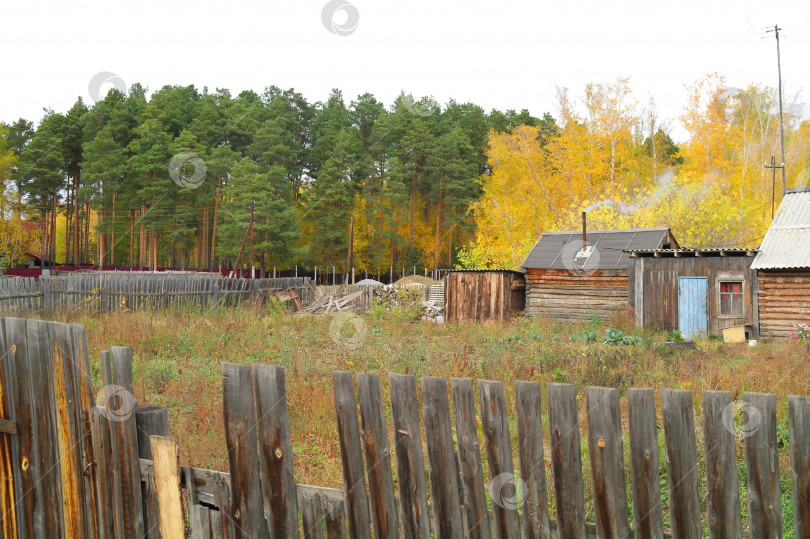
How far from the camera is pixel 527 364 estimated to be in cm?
1002

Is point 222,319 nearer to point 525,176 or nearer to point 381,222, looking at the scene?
point 525,176

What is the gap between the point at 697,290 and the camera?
17.9m

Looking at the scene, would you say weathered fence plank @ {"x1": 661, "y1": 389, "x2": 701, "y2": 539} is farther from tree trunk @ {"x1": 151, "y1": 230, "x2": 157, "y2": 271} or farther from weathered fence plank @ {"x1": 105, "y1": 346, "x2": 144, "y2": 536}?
tree trunk @ {"x1": 151, "y1": 230, "x2": 157, "y2": 271}

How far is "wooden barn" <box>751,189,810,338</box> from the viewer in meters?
16.6

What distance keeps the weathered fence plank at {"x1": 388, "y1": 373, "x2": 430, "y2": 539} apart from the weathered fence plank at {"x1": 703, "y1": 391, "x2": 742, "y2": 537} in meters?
1.03

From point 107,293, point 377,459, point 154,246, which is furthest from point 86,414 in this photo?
point 154,246

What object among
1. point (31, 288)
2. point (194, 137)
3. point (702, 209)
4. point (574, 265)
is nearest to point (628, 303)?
point (574, 265)

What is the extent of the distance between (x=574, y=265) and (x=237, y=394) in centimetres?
1999

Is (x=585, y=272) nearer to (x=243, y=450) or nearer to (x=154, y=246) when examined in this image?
(x=243, y=450)

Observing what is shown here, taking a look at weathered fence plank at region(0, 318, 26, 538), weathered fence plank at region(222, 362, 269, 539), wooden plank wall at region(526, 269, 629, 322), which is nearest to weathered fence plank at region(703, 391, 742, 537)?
weathered fence plank at region(222, 362, 269, 539)

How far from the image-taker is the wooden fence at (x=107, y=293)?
15289 millimetres

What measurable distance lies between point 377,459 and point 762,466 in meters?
1.38

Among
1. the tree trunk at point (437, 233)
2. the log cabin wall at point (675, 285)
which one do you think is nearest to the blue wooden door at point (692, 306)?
the log cabin wall at point (675, 285)

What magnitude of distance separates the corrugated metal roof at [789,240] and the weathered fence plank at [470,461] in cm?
1768
